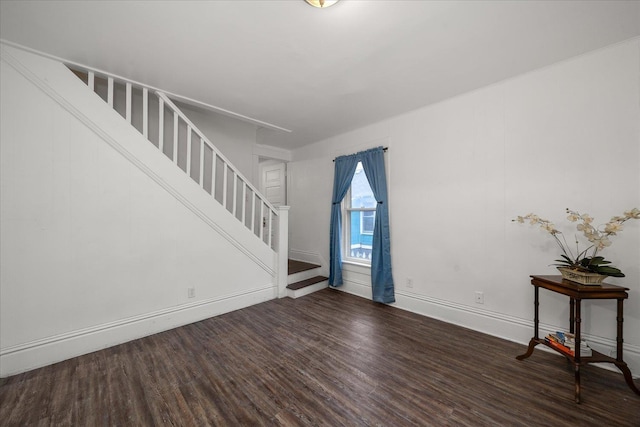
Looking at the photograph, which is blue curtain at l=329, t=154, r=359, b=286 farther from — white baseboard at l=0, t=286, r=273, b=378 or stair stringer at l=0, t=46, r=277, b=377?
stair stringer at l=0, t=46, r=277, b=377

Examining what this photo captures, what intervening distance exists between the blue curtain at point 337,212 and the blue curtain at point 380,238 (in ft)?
1.49

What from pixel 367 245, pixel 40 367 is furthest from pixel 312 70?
pixel 40 367

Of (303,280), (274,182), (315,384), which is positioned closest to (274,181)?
(274,182)

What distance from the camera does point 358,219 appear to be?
4.07m

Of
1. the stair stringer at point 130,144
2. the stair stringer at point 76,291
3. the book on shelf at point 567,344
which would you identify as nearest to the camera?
the book on shelf at point 567,344

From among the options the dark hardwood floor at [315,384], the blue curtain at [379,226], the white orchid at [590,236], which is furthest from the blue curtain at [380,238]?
the white orchid at [590,236]

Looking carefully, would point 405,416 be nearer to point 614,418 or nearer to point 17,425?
point 614,418

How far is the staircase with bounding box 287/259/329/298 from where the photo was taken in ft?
12.1

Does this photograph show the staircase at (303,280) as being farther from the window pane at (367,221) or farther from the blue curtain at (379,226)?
the window pane at (367,221)

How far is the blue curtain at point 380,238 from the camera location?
3.39 meters

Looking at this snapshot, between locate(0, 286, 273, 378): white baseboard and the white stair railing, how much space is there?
1.08 metres

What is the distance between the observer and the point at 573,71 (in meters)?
2.16

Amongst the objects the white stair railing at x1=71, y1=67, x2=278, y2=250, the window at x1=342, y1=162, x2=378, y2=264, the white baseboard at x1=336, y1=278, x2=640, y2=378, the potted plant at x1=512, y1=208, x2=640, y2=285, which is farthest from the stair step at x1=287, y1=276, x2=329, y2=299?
the potted plant at x1=512, y1=208, x2=640, y2=285

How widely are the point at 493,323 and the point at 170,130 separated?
15.5 ft
